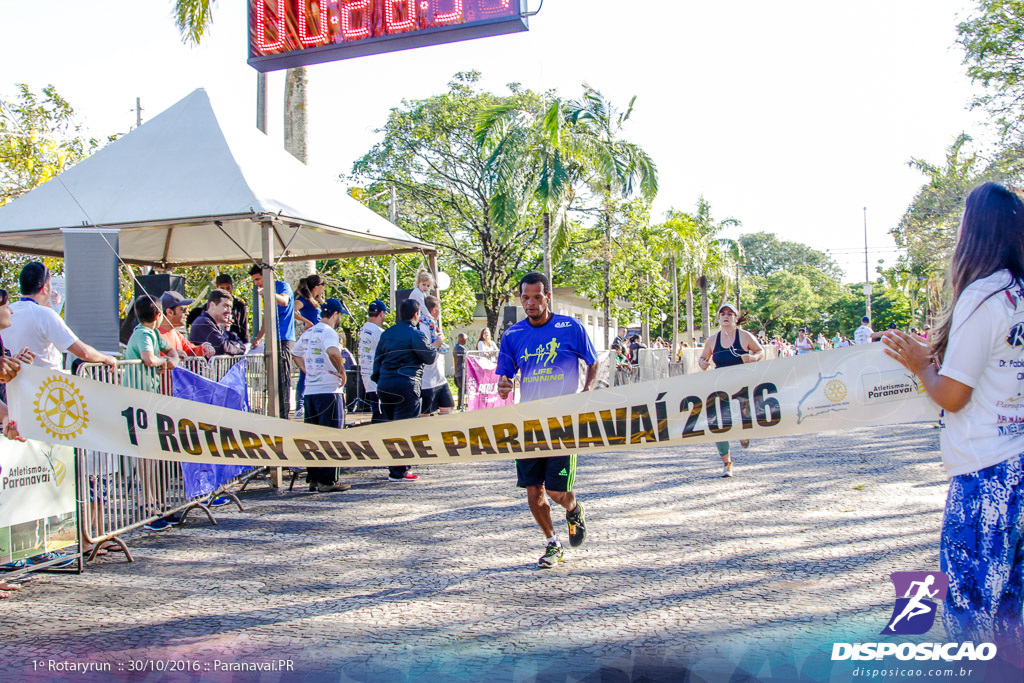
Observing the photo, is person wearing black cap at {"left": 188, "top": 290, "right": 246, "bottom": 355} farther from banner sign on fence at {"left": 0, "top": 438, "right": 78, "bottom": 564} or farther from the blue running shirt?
the blue running shirt

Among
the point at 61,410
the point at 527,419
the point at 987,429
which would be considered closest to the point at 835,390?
the point at 987,429

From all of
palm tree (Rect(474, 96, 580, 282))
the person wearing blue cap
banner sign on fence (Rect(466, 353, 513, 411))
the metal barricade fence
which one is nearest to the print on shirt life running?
the metal barricade fence

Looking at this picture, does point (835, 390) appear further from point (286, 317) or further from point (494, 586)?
point (286, 317)

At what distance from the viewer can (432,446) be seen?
454 cm

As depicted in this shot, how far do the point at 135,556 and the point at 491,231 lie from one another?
2699cm

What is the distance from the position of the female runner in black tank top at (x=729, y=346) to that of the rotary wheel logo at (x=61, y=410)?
6.39 meters

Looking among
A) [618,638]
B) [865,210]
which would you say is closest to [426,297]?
[618,638]

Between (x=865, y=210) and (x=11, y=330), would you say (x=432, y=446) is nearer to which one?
(x=11, y=330)

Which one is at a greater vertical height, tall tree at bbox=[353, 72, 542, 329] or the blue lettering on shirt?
tall tree at bbox=[353, 72, 542, 329]

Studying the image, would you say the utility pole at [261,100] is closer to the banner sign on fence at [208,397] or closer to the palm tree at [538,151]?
the banner sign on fence at [208,397]

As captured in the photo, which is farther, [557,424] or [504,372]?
[504,372]

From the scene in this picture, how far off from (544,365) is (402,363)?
13.8 feet

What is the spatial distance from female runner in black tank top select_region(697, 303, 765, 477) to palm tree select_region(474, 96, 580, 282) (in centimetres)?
1448

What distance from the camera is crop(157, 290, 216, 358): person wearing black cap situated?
7.97 meters
